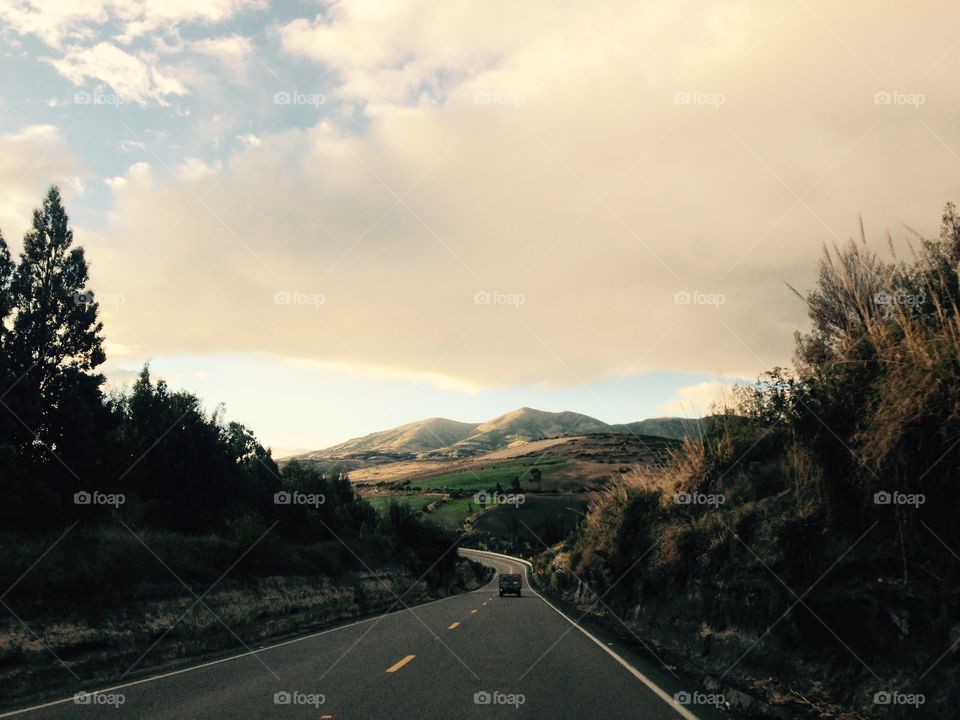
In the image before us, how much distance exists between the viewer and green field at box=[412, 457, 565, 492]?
138 meters

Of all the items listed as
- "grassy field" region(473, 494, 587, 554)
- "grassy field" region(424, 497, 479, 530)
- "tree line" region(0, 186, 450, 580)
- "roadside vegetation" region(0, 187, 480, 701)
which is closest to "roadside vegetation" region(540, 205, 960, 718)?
"roadside vegetation" region(0, 187, 480, 701)

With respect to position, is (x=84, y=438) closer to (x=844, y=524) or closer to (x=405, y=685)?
(x=405, y=685)

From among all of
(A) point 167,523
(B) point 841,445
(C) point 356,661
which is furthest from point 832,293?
(A) point 167,523

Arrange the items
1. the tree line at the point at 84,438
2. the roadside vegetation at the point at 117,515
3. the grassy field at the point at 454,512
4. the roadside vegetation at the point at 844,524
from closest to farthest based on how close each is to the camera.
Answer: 1. the roadside vegetation at the point at 844,524
2. the roadside vegetation at the point at 117,515
3. the tree line at the point at 84,438
4. the grassy field at the point at 454,512

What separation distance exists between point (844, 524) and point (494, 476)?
14098 cm

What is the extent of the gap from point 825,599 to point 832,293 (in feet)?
17.1

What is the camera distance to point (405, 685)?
345 inches

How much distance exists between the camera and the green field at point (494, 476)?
454ft

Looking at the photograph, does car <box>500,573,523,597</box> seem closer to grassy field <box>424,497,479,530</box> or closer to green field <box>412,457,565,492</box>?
grassy field <box>424,497,479,530</box>

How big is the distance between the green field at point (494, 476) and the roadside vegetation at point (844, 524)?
116m

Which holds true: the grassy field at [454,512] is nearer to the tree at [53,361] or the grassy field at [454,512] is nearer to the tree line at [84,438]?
the tree line at [84,438]

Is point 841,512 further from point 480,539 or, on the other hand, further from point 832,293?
point 480,539

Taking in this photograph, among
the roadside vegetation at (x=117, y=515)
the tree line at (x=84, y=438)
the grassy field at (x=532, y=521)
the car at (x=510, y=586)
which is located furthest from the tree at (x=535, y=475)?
the tree line at (x=84, y=438)

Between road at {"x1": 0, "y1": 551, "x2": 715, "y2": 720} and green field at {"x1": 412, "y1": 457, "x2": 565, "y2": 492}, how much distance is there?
11611 centimetres
